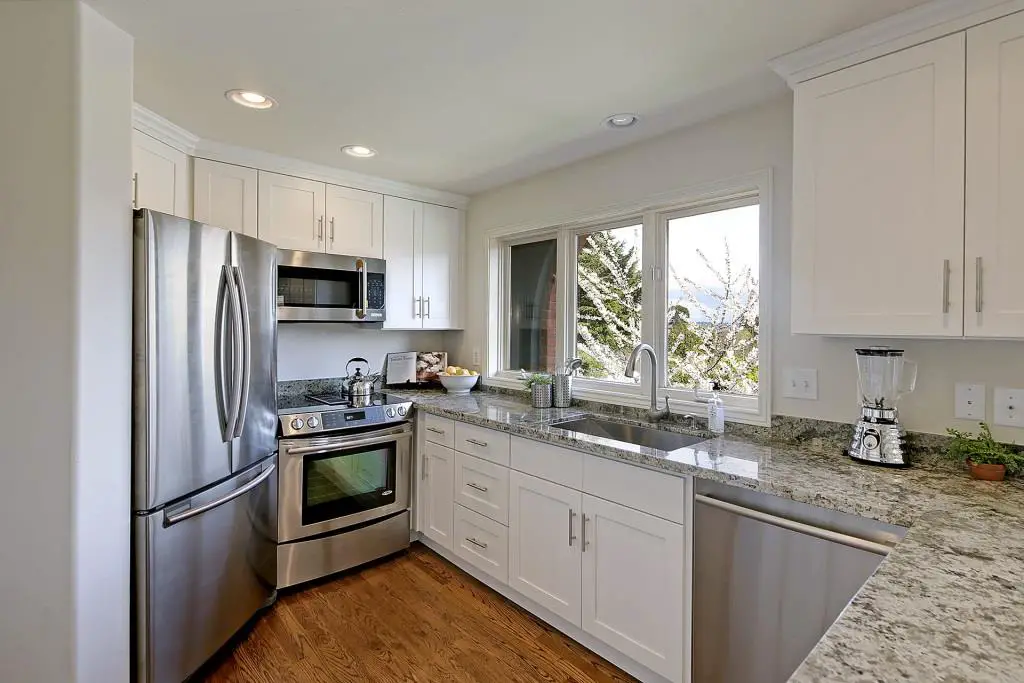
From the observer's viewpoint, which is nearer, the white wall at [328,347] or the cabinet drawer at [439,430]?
the cabinet drawer at [439,430]

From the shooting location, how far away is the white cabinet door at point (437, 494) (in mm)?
2812

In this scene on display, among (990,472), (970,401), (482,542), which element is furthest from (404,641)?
(970,401)

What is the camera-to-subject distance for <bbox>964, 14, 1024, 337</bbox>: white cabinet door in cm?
139

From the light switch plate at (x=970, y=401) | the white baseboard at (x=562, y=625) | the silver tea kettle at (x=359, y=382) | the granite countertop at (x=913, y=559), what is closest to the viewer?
the granite countertop at (x=913, y=559)

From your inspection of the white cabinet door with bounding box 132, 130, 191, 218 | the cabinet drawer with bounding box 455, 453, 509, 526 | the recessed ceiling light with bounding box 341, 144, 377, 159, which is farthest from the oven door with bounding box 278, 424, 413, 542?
the recessed ceiling light with bounding box 341, 144, 377, 159

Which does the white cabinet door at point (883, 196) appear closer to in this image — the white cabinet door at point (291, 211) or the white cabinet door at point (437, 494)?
the white cabinet door at point (437, 494)

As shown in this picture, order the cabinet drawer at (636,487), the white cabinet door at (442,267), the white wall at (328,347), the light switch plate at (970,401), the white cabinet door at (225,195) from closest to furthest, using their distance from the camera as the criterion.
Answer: the light switch plate at (970,401)
the cabinet drawer at (636,487)
the white cabinet door at (225,195)
the white wall at (328,347)
the white cabinet door at (442,267)

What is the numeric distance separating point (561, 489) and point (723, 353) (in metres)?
1.02

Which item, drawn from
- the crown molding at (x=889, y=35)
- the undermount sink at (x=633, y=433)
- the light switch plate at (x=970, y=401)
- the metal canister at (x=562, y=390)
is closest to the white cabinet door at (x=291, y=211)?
the metal canister at (x=562, y=390)

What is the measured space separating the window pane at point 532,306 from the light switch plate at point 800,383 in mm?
1476

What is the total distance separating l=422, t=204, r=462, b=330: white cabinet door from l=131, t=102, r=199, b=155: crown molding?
1.47 metres

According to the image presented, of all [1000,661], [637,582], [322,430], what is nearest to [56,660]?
[322,430]

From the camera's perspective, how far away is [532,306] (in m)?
3.46

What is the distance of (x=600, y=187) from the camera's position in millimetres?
2830
